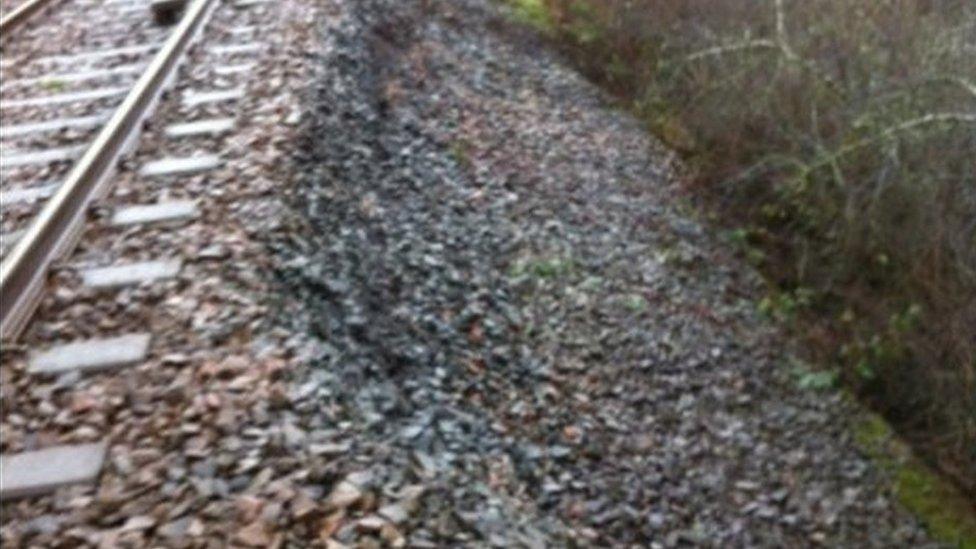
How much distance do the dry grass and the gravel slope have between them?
0.76m

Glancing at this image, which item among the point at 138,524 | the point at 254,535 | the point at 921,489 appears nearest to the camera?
the point at 254,535

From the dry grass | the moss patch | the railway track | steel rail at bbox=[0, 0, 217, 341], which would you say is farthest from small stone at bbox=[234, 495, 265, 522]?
the dry grass

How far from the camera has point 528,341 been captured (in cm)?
654

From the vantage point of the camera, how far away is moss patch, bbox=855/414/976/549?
6.55 m

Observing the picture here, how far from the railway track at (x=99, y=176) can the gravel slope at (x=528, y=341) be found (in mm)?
701

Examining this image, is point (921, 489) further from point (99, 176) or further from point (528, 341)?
point (99, 176)

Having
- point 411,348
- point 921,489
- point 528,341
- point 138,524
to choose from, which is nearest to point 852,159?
point 921,489

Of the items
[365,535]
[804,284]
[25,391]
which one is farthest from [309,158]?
[804,284]

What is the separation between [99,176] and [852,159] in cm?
581

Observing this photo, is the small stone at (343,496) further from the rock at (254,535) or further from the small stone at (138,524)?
the small stone at (138,524)

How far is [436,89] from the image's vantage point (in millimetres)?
9367

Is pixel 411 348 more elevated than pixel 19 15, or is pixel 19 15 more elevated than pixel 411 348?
pixel 19 15

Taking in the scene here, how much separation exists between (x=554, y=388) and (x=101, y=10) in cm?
666

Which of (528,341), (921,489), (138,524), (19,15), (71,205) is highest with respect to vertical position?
(19,15)
